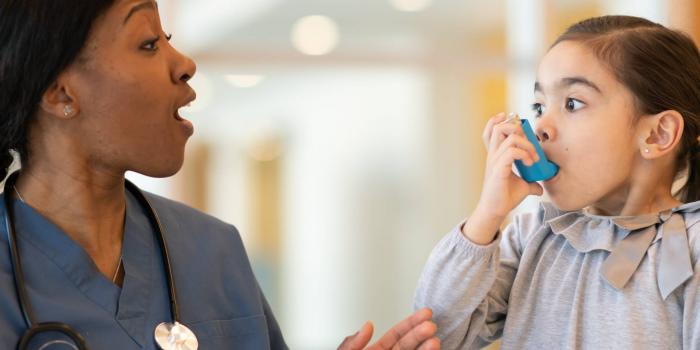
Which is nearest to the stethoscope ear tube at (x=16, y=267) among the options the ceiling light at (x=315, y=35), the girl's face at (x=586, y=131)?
the girl's face at (x=586, y=131)

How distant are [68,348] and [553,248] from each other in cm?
83

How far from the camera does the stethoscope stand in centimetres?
122

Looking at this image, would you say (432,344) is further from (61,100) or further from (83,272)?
(61,100)

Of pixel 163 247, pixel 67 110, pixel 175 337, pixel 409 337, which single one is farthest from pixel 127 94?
pixel 409 337

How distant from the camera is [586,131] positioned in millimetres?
1477

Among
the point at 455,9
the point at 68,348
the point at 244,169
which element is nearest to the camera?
the point at 68,348

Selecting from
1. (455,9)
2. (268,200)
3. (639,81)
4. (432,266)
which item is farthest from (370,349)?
(455,9)

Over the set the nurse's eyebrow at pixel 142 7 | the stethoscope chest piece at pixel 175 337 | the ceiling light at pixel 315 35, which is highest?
the nurse's eyebrow at pixel 142 7

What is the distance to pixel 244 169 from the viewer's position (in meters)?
2.66

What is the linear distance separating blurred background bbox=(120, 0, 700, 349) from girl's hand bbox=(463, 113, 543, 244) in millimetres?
1208

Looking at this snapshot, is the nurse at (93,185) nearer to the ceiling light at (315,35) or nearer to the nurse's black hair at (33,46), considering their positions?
the nurse's black hair at (33,46)

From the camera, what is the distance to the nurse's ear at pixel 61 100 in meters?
1.32

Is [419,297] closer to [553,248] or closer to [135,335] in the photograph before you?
[553,248]

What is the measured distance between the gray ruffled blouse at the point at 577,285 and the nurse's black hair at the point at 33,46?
2.24 feet
